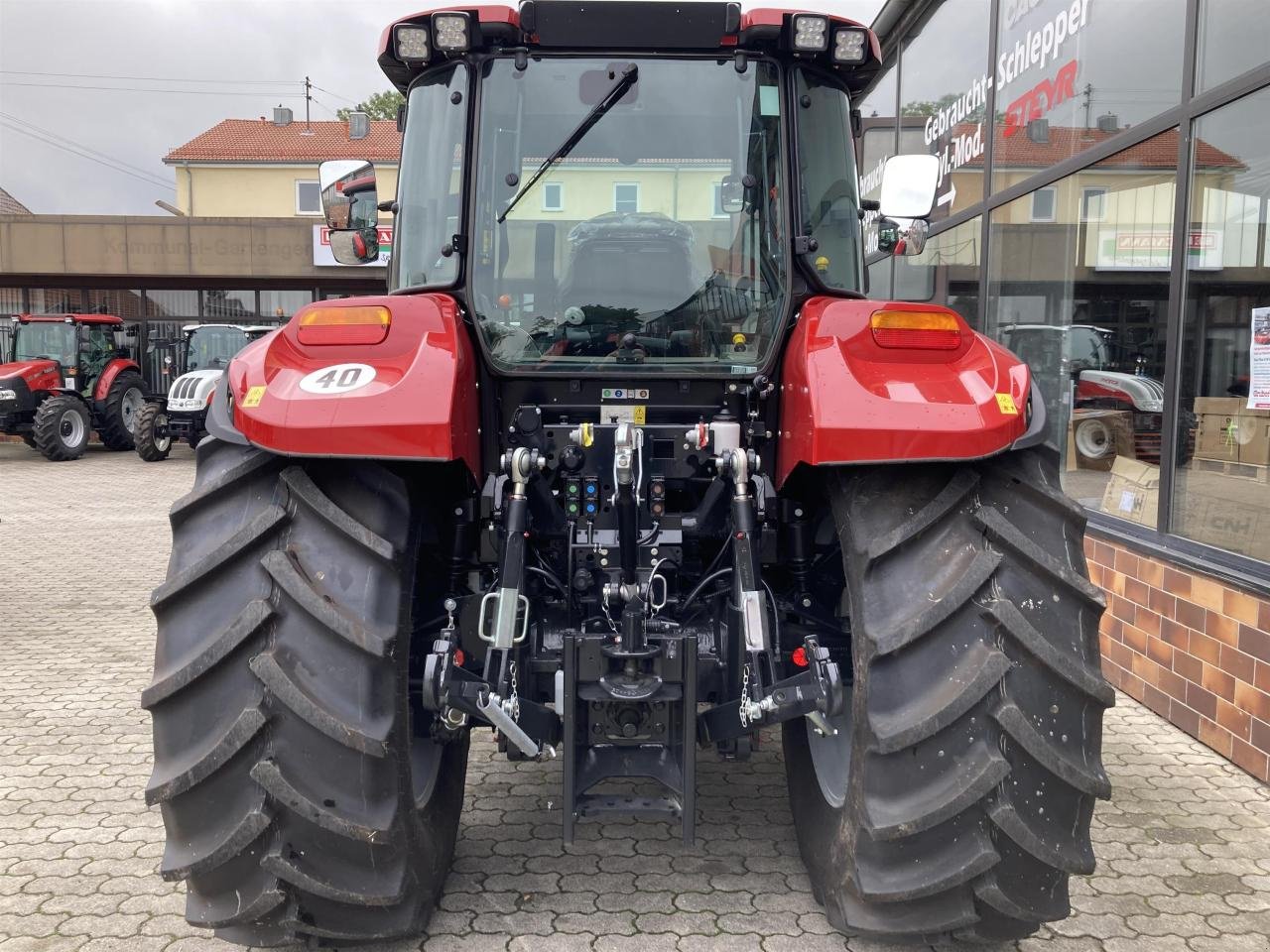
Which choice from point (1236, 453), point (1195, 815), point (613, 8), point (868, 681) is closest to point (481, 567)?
point (868, 681)

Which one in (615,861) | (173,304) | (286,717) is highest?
(173,304)

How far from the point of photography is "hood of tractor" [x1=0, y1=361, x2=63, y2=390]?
671 inches

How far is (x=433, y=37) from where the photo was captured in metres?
2.89

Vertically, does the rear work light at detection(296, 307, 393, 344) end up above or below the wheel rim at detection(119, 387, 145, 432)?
above

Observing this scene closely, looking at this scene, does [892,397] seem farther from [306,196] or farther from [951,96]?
[306,196]

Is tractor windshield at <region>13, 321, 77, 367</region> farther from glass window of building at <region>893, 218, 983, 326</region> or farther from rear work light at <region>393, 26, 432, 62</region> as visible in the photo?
rear work light at <region>393, 26, 432, 62</region>

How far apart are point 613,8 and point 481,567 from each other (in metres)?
1.72

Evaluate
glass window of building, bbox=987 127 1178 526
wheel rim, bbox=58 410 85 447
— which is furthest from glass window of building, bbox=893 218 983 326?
wheel rim, bbox=58 410 85 447

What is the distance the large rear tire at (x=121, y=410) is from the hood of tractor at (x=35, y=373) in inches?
33.9

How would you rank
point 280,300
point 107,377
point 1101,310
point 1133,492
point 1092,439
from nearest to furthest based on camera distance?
1. point 1133,492
2. point 1101,310
3. point 1092,439
4. point 107,377
5. point 280,300

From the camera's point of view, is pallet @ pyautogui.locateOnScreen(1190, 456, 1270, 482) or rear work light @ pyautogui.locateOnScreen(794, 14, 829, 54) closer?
rear work light @ pyautogui.locateOnScreen(794, 14, 829, 54)

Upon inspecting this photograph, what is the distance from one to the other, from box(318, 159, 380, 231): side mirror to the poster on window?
3.59 m

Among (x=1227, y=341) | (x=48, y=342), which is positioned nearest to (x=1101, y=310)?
(x=1227, y=341)

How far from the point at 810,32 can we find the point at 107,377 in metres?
18.3
